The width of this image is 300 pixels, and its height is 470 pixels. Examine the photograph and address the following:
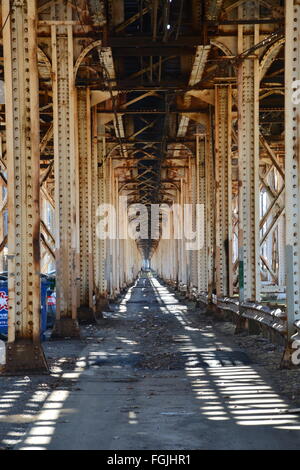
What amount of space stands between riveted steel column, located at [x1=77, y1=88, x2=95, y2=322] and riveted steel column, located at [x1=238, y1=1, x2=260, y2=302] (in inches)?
190

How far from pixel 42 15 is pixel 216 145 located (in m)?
6.07

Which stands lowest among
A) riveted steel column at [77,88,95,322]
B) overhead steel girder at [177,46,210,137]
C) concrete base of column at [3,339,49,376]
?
concrete base of column at [3,339,49,376]

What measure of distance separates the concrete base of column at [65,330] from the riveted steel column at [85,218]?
3.49 meters

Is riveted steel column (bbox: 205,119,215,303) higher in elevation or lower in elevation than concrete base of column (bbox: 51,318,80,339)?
higher

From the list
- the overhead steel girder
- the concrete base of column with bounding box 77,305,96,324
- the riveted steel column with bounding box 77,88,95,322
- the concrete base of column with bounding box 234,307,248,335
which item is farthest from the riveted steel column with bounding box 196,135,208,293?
the concrete base of column with bounding box 234,307,248,335

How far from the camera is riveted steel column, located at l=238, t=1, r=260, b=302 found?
51.0 feet

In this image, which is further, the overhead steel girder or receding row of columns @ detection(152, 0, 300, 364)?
the overhead steel girder

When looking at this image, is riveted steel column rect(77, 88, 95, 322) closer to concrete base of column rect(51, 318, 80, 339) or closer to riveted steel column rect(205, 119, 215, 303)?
concrete base of column rect(51, 318, 80, 339)

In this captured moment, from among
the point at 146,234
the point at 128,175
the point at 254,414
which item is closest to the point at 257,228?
the point at 254,414

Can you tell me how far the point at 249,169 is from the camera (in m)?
15.6

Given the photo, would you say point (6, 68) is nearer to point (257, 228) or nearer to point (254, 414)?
point (254, 414)

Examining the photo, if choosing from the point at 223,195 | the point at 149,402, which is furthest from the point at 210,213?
the point at 149,402

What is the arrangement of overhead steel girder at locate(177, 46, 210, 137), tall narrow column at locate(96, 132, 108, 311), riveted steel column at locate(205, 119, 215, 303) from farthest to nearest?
tall narrow column at locate(96, 132, 108, 311), riveted steel column at locate(205, 119, 215, 303), overhead steel girder at locate(177, 46, 210, 137)

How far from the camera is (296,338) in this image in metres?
9.77
